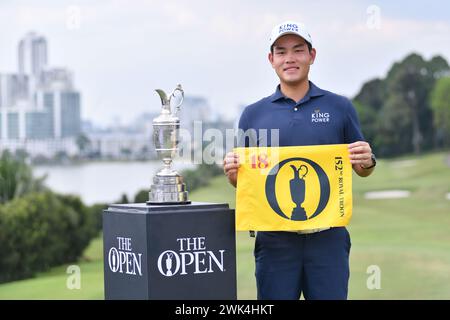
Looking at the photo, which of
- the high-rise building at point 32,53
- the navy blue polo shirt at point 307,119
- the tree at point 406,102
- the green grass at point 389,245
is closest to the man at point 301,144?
the navy blue polo shirt at point 307,119

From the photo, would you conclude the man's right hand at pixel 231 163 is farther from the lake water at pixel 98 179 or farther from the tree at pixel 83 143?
the tree at pixel 83 143

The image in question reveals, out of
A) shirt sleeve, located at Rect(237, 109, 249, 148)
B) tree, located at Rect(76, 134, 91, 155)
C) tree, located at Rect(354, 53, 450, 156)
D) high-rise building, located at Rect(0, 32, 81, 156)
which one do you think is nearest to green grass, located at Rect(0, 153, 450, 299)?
tree, located at Rect(354, 53, 450, 156)

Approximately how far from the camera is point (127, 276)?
4.14m

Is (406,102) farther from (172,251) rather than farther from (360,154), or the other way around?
(172,251)

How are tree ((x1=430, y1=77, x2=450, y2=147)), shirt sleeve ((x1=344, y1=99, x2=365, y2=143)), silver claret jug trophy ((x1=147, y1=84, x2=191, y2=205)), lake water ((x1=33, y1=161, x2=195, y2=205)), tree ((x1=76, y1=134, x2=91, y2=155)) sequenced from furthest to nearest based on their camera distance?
tree ((x1=430, y1=77, x2=450, y2=147)) → lake water ((x1=33, y1=161, x2=195, y2=205)) → tree ((x1=76, y1=134, x2=91, y2=155)) → shirt sleeve ((x1=344, y1=99, x2=365, y2=143)) → silver claret jug trophy ((x1=147, y1=84, x2=191, y2=205))

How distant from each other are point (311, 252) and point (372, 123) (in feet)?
93.2

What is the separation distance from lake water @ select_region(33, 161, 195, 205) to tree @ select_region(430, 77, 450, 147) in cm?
1208

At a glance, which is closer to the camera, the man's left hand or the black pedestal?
the black pedestal

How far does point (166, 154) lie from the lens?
168 inches

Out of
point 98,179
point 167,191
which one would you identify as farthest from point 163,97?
point 98,179

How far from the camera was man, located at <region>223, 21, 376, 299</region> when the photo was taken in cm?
432

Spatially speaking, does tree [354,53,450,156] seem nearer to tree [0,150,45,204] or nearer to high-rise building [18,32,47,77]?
high-rise building [18,32,47,77]

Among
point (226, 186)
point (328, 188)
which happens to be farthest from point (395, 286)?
point (226, 186)
